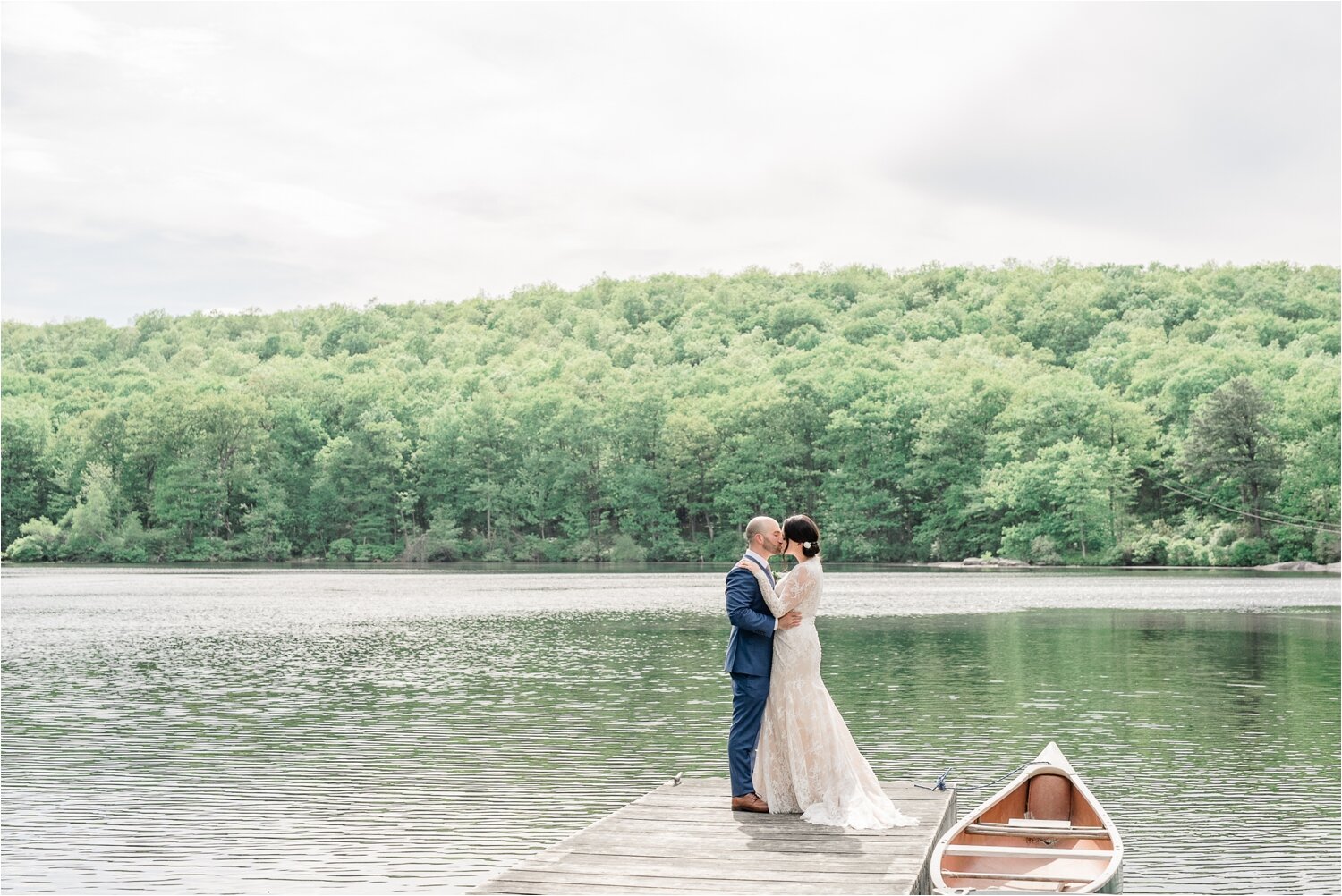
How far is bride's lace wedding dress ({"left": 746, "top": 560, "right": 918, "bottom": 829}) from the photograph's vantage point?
10.1 metres

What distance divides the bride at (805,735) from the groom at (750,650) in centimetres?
7

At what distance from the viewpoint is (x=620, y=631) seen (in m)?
35.4

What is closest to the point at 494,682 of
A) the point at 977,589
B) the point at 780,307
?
the point at 977,589

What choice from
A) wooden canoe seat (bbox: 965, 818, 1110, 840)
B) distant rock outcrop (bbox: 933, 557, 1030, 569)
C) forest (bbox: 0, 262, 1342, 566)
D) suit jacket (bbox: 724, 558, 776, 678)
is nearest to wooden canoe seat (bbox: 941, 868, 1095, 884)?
wooden canoe seat (bbox: 965, 818, 1110, 840)

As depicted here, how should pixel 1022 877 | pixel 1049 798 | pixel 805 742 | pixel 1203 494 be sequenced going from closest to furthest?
pixel 1022 877 → pixel 805 742 → pixel 1049 798 → pixel 1203 494

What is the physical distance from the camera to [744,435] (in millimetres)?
100312

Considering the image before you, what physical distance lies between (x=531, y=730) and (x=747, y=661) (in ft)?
30.5

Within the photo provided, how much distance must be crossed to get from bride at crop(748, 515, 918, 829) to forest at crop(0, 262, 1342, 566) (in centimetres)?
7316

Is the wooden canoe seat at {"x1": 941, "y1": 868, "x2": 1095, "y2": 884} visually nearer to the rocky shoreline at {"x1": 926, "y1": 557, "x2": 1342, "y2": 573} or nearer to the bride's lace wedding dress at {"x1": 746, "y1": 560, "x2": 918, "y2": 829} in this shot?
the bride's lace wedding dress at {"x1": 746, "y1": 560, "x2": 918, "y2": 829}

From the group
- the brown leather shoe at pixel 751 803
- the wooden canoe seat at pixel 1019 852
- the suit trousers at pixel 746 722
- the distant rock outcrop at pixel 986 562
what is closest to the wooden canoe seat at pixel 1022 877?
the wooden canoe seat at pixel 1019 852

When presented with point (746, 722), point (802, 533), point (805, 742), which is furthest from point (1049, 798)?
point (802, 533)

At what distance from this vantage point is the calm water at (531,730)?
12.2 m

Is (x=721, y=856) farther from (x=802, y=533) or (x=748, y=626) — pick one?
(x=802, y=533)

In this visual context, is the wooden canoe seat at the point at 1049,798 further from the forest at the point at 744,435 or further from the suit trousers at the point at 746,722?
the forest at the point at 744,435
